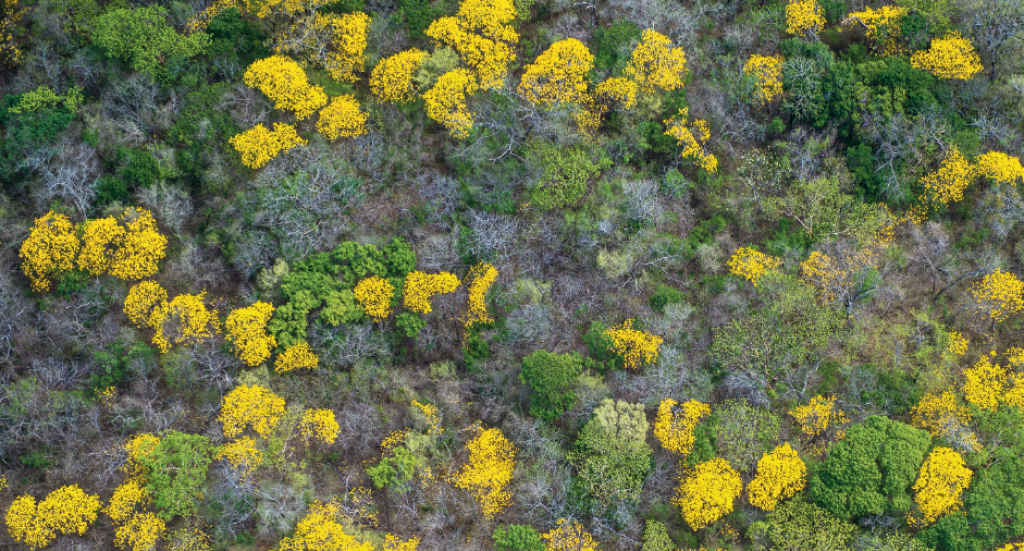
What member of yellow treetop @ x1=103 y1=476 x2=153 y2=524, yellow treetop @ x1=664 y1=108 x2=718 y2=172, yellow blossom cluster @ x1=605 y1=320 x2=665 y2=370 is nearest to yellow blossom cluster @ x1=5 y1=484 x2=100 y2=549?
yellow treetop @ x1=103 y1=476 x2=153 y2=524

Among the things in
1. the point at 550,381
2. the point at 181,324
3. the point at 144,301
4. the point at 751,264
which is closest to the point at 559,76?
the point at 751,264

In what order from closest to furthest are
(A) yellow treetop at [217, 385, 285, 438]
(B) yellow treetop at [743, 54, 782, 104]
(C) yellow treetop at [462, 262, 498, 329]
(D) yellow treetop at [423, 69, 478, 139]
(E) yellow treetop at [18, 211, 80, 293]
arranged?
(A) yellow treetop at [217, 385, 285, 438], (E) yellow treetop at [18, 211, 80, 293], (C) yellow treetop at [462, 262, 498, 329], (D) yellow treetop at [423, 69, 478, 139], (B) yellow treetop at [743, 54, 782, 104]

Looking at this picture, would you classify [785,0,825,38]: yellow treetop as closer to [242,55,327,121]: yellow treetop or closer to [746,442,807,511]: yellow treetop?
[746,442,807,511]: yellow treetop

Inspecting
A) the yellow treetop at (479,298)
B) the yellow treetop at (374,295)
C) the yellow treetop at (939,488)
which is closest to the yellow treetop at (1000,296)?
the yellow treetop at (939,488)

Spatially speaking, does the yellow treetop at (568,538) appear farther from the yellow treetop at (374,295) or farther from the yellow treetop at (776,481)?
the yellow treetop at (374,295)

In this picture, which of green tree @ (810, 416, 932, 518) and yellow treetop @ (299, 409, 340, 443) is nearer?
green tree @ (810, 416, 932, 518)
